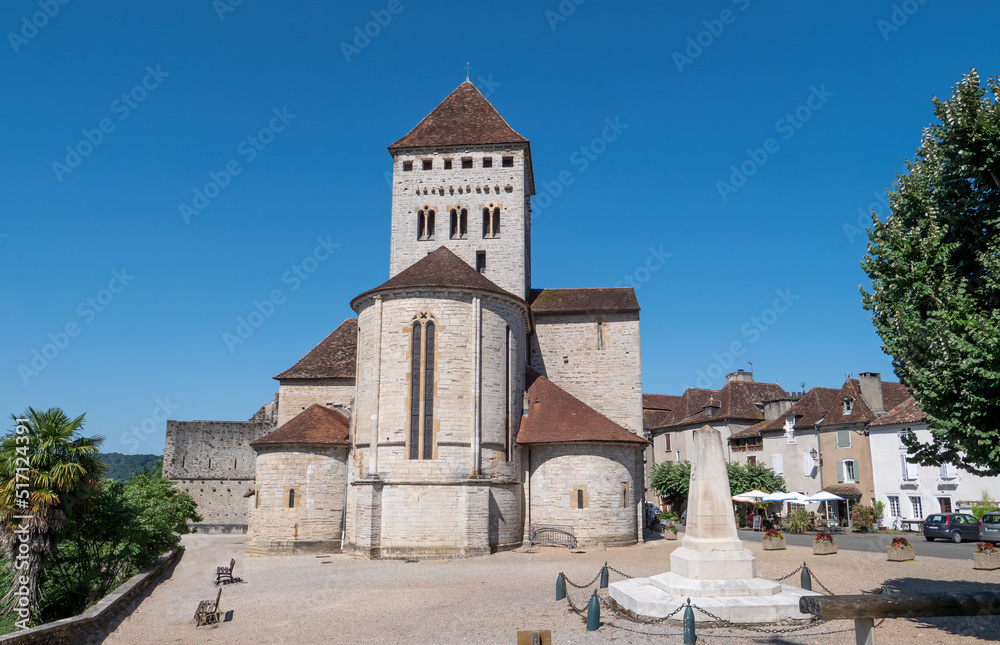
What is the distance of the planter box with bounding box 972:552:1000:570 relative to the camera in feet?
58.7

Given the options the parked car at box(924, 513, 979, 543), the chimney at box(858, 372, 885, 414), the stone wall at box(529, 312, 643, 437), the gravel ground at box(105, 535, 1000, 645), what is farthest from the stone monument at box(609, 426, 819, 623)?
the chimney at box(858, 372, 885, 414)

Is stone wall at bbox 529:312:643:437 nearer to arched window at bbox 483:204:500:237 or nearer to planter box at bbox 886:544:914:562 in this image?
arched window at bbox 483:204:500:237

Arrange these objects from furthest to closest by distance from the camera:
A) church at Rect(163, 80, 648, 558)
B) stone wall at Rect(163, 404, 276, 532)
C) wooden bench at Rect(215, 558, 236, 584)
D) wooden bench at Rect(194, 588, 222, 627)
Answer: stone wall at Rect(163, 404, 276, 532) → church at Rect(163, 80, 648, 558) → wooden bench at Rect(215, 558, 236, 584) → wooden bench at Rect(194, 588, 222, 627)

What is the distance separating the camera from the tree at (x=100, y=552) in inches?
644

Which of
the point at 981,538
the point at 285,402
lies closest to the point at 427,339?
the point at 285,402

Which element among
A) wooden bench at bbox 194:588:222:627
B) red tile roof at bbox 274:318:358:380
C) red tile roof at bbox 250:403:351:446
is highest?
red tile roof at bbox 274:318:358:380

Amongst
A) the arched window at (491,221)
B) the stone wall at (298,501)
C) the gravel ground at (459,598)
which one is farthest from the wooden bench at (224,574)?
the arched window at (491,221)

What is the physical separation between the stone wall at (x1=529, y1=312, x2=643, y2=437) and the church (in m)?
0.07

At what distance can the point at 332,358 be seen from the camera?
31.8 m

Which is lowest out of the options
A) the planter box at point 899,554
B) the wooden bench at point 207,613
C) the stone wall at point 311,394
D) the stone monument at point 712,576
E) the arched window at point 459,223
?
the wooden bench at point 207,613

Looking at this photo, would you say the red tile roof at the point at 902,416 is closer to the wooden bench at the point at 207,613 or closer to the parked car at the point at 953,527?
the parked car at the point at 953,527

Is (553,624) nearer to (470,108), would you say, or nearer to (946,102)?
(946,102)

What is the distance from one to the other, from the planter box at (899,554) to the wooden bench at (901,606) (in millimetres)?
15858

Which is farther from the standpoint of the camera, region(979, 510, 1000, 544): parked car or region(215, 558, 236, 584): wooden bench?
region(979, 510, 1000, 544): parked car
